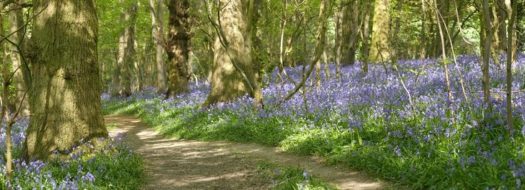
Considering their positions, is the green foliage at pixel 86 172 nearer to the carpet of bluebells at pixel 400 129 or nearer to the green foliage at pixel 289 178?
the green foliage at pixel 289 178

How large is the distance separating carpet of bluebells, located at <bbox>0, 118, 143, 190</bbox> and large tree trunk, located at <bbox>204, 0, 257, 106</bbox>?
5568mm

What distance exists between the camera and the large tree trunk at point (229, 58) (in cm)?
1280

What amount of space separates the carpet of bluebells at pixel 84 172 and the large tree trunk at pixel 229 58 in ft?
18.3

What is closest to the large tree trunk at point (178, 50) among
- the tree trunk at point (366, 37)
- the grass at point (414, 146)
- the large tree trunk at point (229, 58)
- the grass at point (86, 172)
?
the large tree trunk at point (229, 58)

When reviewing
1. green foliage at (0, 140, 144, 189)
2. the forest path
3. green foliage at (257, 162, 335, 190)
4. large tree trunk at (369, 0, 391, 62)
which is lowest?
the forest path

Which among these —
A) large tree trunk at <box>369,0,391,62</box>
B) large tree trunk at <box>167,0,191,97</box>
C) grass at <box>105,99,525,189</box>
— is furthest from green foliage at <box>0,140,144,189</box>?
large tree trunk at <box>369,0,391,62</box>

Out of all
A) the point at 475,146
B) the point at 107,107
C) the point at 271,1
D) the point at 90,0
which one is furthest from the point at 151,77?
the point at 475,146

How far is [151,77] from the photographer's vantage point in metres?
53.3

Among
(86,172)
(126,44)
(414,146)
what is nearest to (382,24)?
(414,146)

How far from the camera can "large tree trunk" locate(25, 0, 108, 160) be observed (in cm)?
703

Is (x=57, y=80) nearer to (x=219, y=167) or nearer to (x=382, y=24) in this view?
(x=219, y=167)

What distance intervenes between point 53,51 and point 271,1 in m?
11.3

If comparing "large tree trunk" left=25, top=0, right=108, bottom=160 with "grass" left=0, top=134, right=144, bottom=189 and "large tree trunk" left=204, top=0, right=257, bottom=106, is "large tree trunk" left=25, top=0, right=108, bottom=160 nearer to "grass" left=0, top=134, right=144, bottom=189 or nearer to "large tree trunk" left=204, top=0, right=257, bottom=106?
"grass" left=0, top=134, right=144, bottom=189

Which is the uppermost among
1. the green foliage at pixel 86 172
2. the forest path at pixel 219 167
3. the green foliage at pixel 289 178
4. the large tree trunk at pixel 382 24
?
the large tree trunk at pixel 382 24
